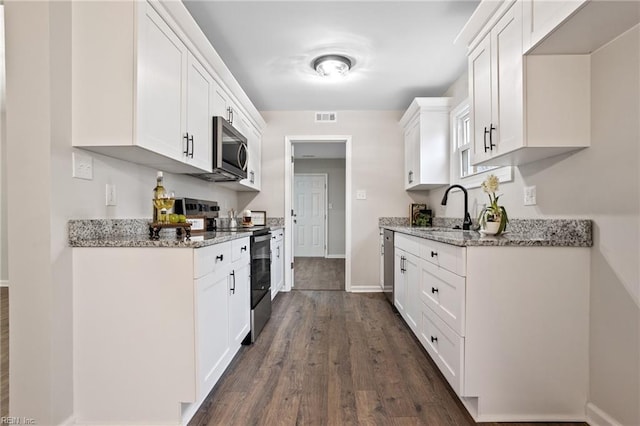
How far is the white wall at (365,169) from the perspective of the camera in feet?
13.7

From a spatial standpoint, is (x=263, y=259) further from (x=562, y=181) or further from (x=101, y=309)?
(x=562, y=181)

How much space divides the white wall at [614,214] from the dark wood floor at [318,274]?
121 inches

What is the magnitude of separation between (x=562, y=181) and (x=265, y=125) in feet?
11.0

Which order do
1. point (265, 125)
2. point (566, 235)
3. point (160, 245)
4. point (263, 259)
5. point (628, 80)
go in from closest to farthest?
point (628, 80), point (160, 245), point (566, 235), point (263, 259), point (265, 125)

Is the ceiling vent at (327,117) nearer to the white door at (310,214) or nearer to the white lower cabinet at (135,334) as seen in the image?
the white lower cabinet at (135,334)

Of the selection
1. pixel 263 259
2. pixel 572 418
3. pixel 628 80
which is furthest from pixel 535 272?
pixel 263 259

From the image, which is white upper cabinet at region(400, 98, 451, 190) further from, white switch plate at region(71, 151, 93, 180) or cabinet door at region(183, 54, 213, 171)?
white switch plate at region(71, 151, 93, 180)

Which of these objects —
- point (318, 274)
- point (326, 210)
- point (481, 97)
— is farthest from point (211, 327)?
point (326, 210)

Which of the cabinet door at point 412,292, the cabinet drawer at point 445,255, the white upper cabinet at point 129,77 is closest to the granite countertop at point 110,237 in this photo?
the white upper cabinet at point 129,77

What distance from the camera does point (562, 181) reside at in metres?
1.69

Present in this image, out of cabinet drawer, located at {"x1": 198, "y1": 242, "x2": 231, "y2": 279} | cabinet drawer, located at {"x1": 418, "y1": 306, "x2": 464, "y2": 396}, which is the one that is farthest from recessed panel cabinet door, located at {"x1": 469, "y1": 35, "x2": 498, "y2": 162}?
cabinet drawer, located at {"x1": 198, "y1": 242, "x2": 231, "y2": 279}

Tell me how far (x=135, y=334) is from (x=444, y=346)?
5.26 ft

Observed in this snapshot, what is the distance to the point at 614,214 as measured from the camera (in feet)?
4.57

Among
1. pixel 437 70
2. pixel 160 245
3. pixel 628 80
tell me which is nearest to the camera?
pixel 628 80
